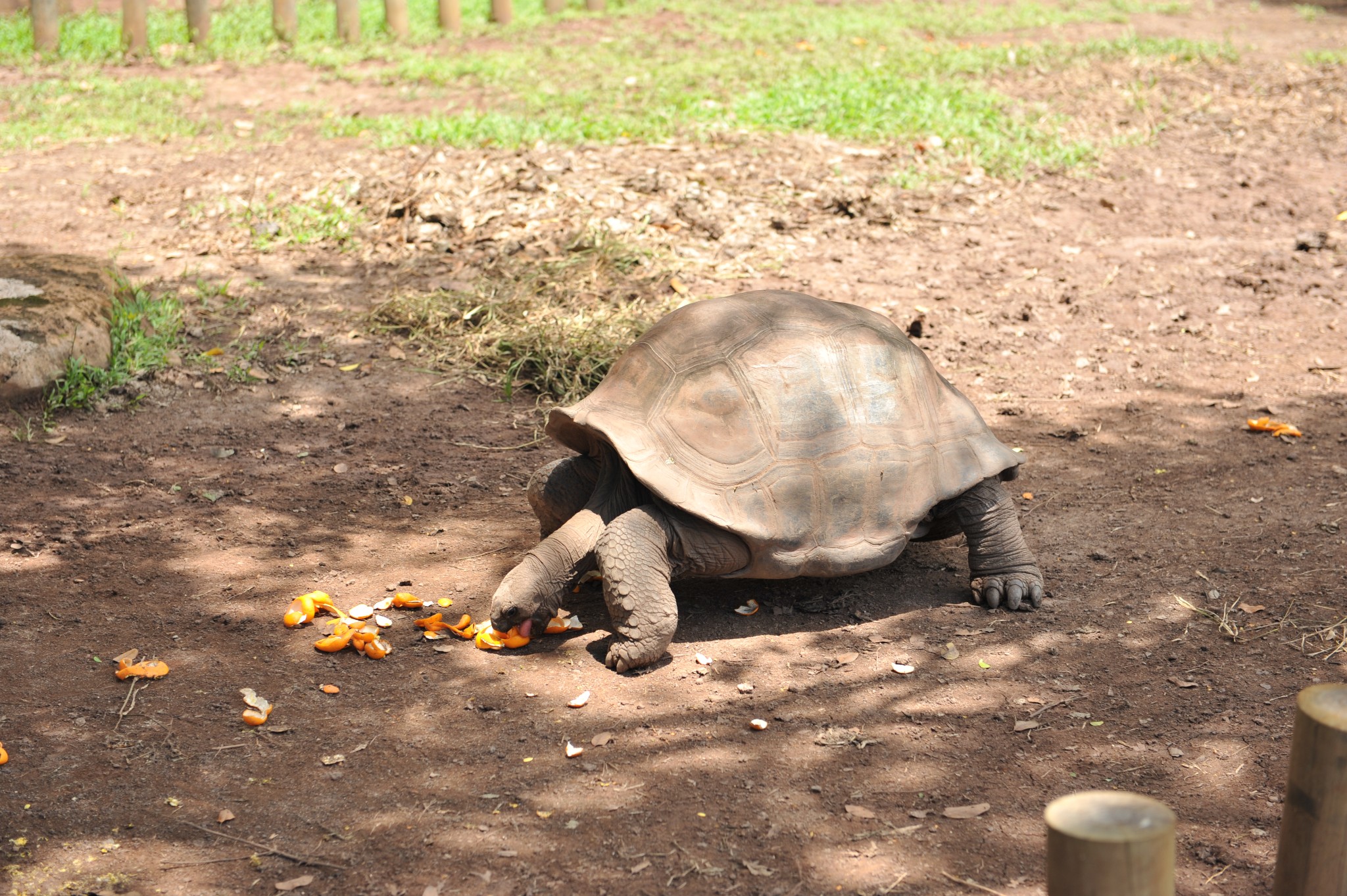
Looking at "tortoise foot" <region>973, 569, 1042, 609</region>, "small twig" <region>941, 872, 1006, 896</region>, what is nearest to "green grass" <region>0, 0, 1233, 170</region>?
"tortoise foot" <region>973, 569, 1042, 609</region>

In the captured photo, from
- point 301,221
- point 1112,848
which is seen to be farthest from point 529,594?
point 301,221

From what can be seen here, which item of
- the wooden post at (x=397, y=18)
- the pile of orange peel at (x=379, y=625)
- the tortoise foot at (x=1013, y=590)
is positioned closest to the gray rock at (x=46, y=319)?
the pile of orange peel at (x=379, y=625)

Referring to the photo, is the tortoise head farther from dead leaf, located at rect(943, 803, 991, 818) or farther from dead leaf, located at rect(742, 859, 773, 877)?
dead leaf, located at rect(943, 803, 991, 818)

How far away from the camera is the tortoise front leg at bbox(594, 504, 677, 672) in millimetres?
3506

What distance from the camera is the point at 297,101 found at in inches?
393

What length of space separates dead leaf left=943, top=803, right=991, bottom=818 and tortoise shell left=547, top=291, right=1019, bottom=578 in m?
0.97

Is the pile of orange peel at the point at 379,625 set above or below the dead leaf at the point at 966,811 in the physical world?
above

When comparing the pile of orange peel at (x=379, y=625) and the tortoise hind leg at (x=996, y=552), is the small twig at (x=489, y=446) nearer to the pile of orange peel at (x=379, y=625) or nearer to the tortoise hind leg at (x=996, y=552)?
the pile of orange peel at (x=379, y=625)

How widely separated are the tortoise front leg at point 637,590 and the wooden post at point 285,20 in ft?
32.7

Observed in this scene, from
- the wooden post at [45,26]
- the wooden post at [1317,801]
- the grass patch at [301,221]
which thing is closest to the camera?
the wooden post at [1317,801]

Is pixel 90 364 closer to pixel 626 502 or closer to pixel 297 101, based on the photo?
pixel 626 502

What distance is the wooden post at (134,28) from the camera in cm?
1118

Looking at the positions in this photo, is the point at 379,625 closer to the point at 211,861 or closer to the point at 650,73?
the point at 211,861

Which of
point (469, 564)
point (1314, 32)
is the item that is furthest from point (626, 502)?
point (1314, 32)
